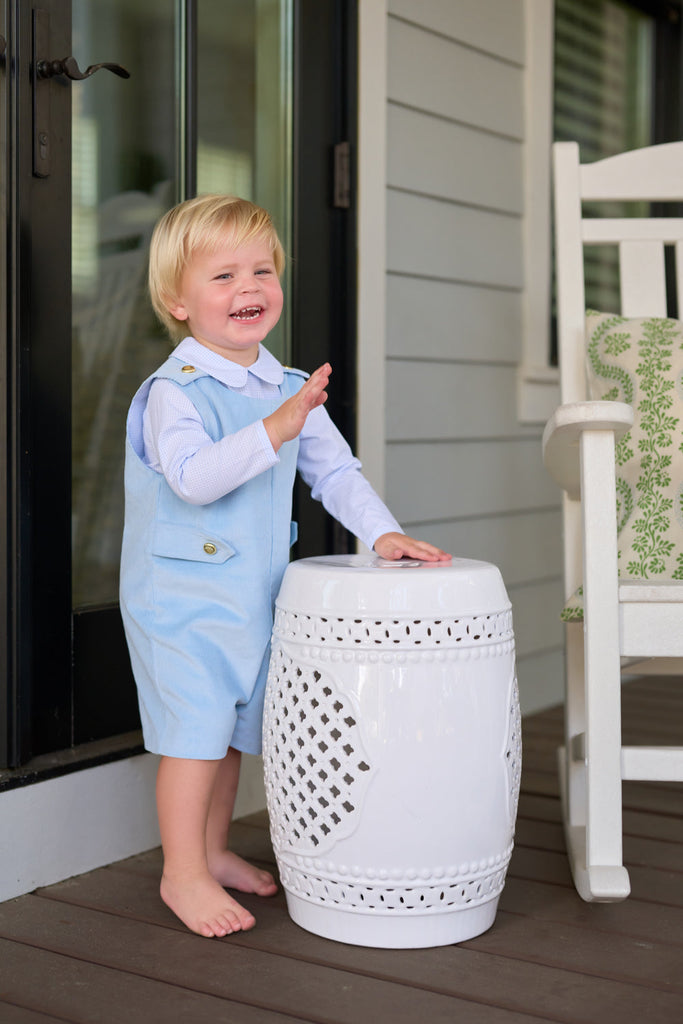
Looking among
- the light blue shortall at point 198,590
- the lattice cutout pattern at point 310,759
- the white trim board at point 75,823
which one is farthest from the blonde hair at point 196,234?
the white trim board at point 75,823

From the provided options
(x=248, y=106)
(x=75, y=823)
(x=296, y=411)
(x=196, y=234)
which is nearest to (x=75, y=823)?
(x=75, y=823)

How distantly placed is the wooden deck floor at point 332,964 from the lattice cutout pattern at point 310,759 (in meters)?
0.14

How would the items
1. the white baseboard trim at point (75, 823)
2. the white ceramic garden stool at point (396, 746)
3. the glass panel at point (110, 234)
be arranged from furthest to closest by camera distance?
1. the glass panel at point (110, 234)
2. the white baseboard trim at point (75, 823)
3. the white ceramic garden stool at point (396, 746)

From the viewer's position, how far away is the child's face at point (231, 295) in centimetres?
141

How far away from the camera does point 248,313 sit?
1438mm

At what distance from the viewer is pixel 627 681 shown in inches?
114

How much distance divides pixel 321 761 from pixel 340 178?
111 cm

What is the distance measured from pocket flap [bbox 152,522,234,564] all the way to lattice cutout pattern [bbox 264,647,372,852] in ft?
0.46

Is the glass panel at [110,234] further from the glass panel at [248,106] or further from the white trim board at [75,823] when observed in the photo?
the white trim board at [75,823]

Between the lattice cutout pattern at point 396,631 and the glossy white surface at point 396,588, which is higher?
the glossy white surface at point 396,588

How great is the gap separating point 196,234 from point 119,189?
330 millimetres

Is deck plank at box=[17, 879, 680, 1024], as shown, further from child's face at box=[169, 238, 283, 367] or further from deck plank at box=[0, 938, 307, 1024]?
child's face at box=[169, 238, 283, 367]

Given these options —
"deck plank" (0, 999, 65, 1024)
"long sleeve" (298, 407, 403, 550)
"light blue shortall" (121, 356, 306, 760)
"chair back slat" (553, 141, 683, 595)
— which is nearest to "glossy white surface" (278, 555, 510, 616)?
"light blue shortall" (121, 356, 306, 760)

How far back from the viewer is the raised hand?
4.17 feet
